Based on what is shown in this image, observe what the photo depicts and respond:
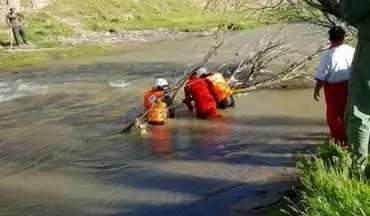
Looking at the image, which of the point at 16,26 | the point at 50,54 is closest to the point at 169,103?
the point at 50,54

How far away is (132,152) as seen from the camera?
33.2 feet

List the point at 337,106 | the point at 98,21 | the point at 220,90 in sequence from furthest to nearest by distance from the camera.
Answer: the point at 98,21
the point at 220,90
the point at 337,106

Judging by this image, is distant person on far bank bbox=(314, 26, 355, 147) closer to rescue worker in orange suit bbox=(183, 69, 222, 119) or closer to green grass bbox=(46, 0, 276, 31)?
rescue worker in orange suit bbox=(183, 69, 222, 119)

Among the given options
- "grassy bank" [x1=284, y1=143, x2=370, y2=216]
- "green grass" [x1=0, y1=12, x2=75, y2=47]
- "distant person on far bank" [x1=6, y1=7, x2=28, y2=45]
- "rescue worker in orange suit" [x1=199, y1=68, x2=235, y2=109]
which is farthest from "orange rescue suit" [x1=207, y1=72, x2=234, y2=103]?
"green grass" [x1=0, y1=12, x2=75, y2=47]

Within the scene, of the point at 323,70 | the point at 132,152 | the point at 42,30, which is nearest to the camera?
the point at 323,70

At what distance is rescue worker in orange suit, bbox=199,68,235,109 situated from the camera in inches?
457

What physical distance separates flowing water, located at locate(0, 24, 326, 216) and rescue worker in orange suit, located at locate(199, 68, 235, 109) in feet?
0.84

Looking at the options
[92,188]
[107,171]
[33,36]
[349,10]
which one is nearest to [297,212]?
[349,10]

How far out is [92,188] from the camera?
27.7 ft

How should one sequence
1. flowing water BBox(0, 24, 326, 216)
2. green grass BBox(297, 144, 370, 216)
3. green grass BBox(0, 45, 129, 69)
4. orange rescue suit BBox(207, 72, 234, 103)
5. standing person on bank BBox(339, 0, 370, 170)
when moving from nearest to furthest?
green grass BBox(297, 144, 370, 216), standing person on bank BBox(339, 0, 370, 170), flowing water BBox(0, 24, 326, 216), orange rescue suit BBox(207, 72, 234, 103), green grass BBox(0, 45, 129, 69)

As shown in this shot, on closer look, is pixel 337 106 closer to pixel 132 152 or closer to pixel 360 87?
pixel 360 87

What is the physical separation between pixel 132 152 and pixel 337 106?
3.95m

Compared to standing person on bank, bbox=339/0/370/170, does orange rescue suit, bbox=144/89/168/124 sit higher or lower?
lower

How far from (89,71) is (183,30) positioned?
14022mm
